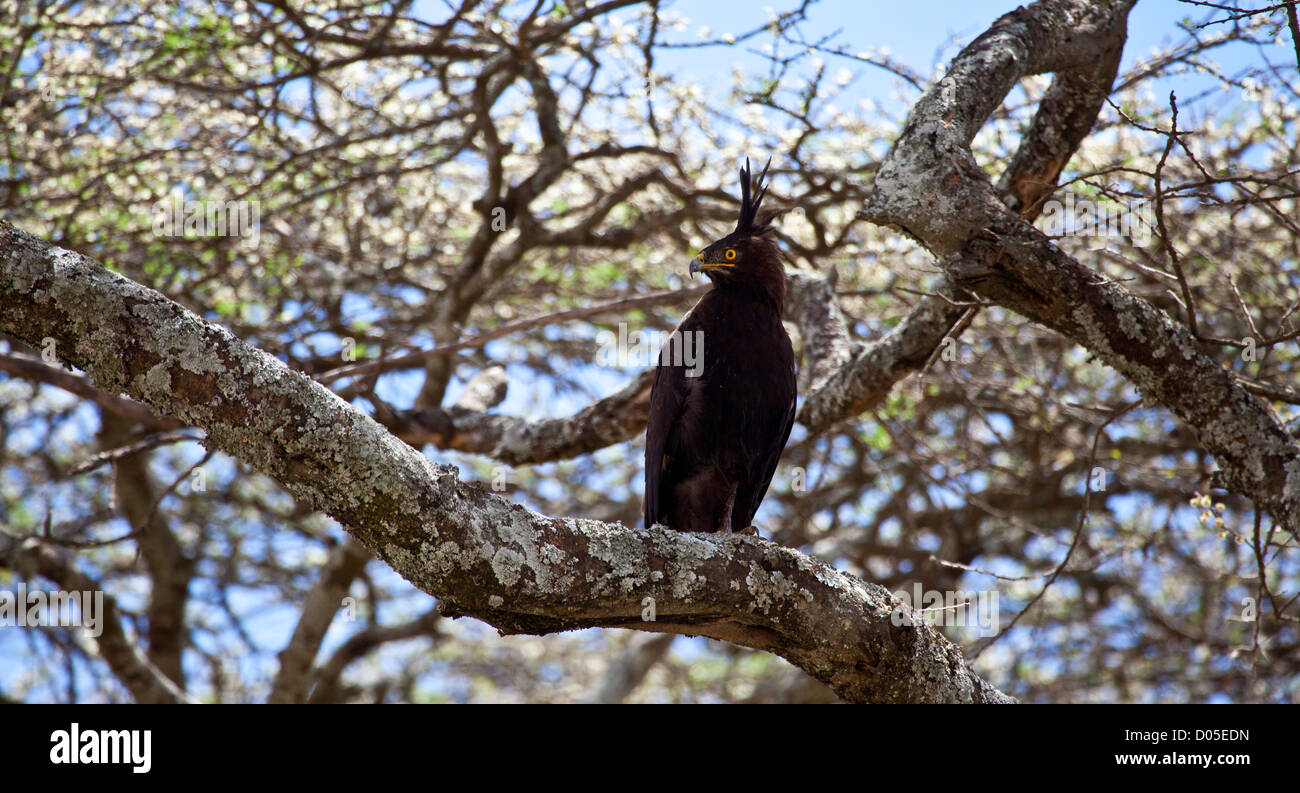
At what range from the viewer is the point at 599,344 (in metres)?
8.05

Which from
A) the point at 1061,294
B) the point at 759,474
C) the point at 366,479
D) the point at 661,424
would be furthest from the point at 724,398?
the point at 366,479

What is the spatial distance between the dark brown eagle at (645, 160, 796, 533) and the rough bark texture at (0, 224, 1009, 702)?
1719 millimetres

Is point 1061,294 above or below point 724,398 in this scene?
below

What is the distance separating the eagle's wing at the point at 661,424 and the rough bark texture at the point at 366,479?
1758mm

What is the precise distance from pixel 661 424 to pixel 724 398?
319 mm

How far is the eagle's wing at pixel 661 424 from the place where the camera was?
4816 mm

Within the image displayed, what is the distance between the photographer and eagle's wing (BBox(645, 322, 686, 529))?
15.8ft

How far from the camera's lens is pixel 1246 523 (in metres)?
7.68

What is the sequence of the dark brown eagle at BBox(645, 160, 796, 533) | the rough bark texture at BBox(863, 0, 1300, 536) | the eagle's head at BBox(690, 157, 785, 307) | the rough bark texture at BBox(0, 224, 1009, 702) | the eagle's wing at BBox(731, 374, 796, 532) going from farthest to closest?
1. the eagle's head at BBox(690, 157, 785, 307)
2. the eagle's wing at BBox(731, 374, 796, 532)
3. the dark brown eagle at BBox(645, 160, 796, 533)
4. the rough bark texture at BBox(863, 0, 1300, 536)
5. the rough bark texture at BBox(0, 224, 1009, 702)

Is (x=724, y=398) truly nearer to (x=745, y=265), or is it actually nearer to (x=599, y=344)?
(x=745, y=265)

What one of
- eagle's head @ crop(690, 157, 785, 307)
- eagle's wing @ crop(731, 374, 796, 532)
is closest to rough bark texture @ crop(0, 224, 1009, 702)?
eagle's wing @ crop(731, 374, 796, 532)

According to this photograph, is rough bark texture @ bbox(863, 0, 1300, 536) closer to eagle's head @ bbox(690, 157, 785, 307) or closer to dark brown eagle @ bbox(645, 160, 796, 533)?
dark brown eagle @ bbox(645, 160, 796, 533)

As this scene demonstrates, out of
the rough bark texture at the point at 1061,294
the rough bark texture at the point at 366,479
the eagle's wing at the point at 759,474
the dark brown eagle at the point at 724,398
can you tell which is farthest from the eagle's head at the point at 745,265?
the rough bark texture at the point at 366,479

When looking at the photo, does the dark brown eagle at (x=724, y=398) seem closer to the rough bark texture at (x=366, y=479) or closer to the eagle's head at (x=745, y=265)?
the eagle's head at (x=745, y=265)
